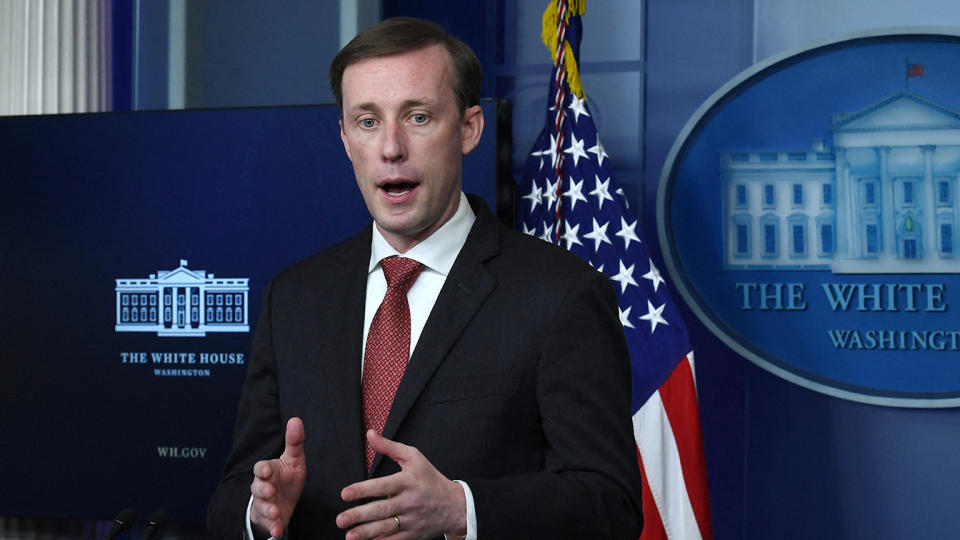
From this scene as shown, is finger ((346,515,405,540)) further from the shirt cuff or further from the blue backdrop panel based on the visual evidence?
the blue backdrop panel

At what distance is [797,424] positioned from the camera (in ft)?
8.85

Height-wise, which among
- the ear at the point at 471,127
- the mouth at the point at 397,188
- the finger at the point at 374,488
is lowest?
the finger at the point at 374,488

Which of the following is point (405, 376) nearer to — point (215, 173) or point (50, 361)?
point (215, 173)

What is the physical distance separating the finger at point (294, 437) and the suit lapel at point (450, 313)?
0.47 ft

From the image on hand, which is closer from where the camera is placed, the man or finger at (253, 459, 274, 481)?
finger at (253, 459, 274, 481)

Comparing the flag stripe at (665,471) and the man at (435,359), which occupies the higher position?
the man at (435,359)

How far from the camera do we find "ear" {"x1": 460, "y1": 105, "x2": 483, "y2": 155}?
5.20ft

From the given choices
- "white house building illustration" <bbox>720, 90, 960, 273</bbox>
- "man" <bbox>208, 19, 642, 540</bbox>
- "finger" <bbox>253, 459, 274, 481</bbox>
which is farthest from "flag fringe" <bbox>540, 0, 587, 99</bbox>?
"finger" <bbox>253, 459, 274, 481</bbox>

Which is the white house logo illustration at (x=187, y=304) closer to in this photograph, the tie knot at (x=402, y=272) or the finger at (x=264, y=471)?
the tie knot at (x=402, y=272)

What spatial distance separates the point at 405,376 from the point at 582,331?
272 mm

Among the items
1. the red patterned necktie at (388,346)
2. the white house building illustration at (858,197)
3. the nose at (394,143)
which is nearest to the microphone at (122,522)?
the red patterned necktie at (388,346)

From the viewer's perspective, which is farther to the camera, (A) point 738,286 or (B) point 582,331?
(A) point 738,286

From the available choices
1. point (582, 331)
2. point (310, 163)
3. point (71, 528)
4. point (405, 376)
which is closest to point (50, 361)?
point (71, 528)

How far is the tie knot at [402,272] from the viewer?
5.07 feet
